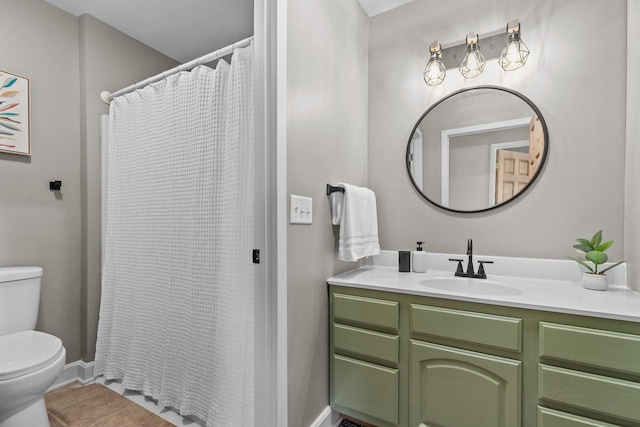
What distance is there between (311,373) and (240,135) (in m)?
1.17

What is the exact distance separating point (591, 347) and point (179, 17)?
2.83 metres

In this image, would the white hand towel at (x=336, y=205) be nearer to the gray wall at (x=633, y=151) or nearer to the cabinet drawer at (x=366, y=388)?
the cabinet drawer at (x=366, y=388)

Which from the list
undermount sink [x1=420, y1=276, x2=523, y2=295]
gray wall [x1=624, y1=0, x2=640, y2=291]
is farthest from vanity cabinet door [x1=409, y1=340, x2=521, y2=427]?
gray wall [x1=624, y1=0, x2=640, y2=291]

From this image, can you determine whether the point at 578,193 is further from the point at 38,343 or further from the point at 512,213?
the point at 38,343

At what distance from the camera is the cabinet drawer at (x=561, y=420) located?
100 cm

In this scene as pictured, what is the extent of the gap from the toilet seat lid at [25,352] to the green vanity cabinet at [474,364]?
51.7 inches

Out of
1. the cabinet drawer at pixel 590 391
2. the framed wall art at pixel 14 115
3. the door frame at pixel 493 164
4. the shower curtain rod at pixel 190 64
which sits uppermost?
the shower curtain rod at pixel 190 64

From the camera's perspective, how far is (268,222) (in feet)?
3.83

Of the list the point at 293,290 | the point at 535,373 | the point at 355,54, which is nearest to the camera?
the point at 535,373

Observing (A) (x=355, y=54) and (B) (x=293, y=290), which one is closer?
(B) (x=293, y=290)

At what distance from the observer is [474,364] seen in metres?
1.18

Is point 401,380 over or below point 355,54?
below

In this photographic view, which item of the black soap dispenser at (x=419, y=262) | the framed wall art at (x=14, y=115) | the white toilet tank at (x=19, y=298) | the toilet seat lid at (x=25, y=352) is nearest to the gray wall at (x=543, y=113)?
the black soap dispenser at (x=419, y=262)

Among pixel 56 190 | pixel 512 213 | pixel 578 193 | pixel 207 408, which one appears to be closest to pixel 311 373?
pixel 207 408
